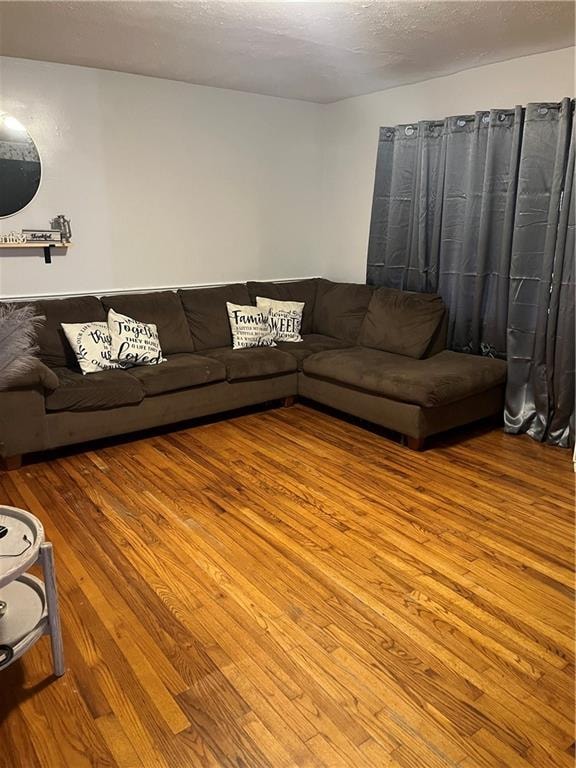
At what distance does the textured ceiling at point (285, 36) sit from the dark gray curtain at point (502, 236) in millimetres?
472

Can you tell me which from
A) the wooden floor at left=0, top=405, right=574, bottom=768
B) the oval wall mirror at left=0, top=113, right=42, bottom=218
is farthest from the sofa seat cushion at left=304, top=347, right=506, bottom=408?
the oval wall mirror at left=0, top=113, right=42, bottom=218

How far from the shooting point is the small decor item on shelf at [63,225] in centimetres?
412

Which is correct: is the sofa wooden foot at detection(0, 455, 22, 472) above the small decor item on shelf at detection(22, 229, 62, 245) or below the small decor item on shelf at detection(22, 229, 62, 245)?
below

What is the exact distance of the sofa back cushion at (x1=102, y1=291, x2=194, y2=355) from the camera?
4.25 meters

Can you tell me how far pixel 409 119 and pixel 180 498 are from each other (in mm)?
3309

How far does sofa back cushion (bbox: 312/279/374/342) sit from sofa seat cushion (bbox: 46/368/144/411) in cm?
184

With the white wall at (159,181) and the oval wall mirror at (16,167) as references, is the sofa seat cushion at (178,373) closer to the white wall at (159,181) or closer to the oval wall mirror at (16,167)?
the white wall at (159,181)

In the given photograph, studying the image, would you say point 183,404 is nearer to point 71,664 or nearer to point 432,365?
point 432,365

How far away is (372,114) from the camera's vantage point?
4.82 metres

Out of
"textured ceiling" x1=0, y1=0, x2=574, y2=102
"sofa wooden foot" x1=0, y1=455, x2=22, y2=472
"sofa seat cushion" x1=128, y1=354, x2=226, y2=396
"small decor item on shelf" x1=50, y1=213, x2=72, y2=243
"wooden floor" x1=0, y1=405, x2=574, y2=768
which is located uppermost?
"textured ceiling" x1=0, y1=0, x2=574, y2=102

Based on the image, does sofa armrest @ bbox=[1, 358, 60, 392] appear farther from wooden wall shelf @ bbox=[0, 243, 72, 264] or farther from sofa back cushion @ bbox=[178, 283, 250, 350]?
sofa back cushion @ bbox=[178, 283, 250, 350]

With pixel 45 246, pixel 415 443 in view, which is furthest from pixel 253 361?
pixel 45 246

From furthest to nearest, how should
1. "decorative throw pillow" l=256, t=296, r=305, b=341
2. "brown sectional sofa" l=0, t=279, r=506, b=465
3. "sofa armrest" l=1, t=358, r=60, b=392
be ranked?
"decorative throw pillow" l=256, t=296, r=305, b=341, "brown sectional sofa" l=0, t=279, r=506, b=465, "sofa armrest" l=1, t=358, r=60, b=392

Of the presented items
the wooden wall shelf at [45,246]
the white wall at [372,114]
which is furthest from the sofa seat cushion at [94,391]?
the white wall at [372,114]
